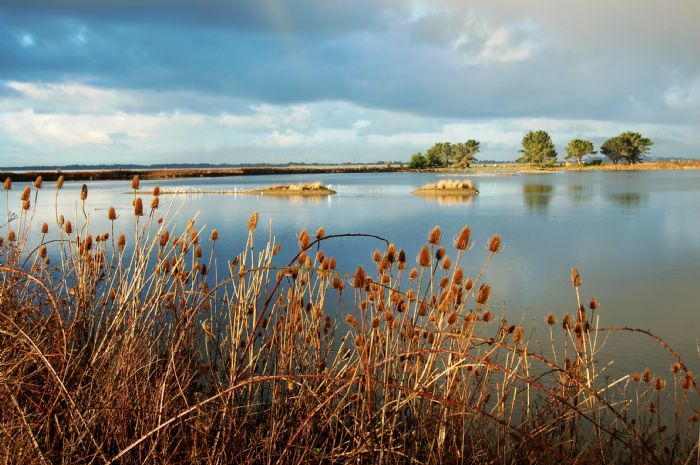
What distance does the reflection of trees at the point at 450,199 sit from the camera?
27472 millimetres

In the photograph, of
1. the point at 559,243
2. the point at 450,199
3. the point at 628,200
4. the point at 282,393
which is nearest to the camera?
the point at 282,393

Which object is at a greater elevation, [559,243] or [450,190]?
[450,190]

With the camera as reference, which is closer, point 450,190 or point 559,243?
point 559,243

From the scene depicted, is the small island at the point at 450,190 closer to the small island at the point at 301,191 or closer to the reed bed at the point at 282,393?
the small island at the point at 301,191

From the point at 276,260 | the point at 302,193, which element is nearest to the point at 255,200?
the point at 302,193

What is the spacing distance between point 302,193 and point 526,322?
2765cm

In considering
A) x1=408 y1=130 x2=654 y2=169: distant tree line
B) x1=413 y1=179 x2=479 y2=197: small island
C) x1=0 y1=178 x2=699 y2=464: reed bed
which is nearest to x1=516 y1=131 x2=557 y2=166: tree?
x1=408 y1=130 x2=654 y2=169: distant tree line

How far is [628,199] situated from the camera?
27547mm

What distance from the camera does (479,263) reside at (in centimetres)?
1132

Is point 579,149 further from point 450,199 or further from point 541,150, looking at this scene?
point 450,199

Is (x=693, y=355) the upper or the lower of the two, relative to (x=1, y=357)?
lower

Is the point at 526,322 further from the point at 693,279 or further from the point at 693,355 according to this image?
the point at 693,279

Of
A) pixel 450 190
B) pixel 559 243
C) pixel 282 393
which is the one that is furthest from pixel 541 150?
pixel 282 393

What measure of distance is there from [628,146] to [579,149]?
27.6 ft
